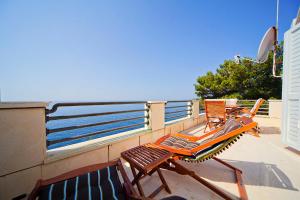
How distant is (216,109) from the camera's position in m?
4.46

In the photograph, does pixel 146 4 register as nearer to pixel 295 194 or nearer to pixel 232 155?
pixel 232 155

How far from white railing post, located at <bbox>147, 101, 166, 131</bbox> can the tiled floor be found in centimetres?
142

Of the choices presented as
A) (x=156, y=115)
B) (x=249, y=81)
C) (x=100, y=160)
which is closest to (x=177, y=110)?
(x=156, y=115)

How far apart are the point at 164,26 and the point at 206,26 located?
10.8ft

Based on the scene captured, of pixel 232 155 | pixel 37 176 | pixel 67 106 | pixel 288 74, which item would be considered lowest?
pixel 232 155

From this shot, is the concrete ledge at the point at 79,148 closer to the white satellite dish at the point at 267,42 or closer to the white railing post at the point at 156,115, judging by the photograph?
the white railing post at the point at 156,115

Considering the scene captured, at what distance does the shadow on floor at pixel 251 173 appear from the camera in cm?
193

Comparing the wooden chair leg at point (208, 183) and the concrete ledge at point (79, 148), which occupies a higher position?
the concrete ledge at point (79, 148)

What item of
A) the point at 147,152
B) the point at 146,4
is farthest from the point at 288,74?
the point at 146,4

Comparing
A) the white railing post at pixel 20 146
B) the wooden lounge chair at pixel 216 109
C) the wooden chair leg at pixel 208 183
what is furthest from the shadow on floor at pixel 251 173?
the white railing post at pixel 20 146

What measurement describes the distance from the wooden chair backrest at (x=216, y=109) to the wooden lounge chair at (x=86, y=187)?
12.6ft

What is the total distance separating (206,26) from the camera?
11383mm

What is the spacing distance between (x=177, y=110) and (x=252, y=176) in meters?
3.11

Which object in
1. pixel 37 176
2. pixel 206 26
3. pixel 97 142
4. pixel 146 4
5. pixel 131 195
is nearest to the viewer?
pixel 131 195
